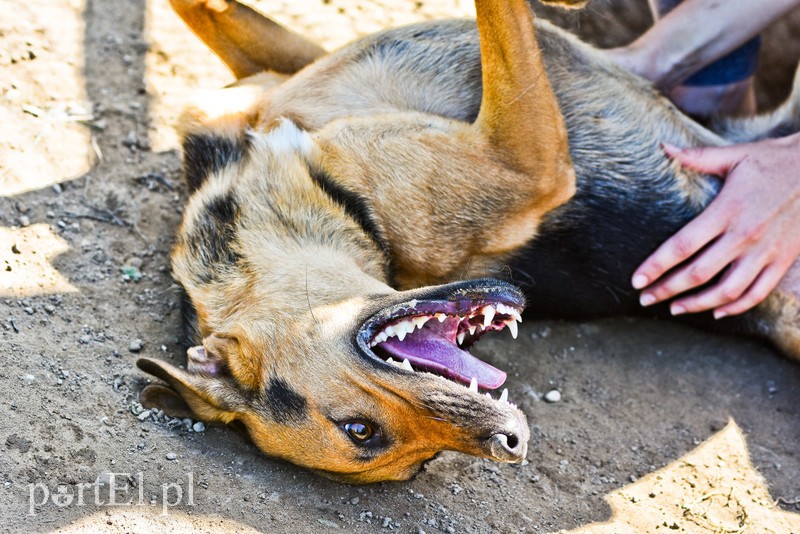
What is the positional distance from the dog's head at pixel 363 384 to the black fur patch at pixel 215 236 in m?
0.37

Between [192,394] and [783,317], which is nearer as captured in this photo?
[192,394]

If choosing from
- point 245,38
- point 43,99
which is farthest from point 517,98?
point 43,99

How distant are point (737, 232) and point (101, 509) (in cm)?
331

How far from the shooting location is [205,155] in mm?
4531

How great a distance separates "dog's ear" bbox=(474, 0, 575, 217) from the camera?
4.12 meters

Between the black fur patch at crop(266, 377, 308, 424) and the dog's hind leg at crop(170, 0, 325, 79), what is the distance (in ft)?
7.64

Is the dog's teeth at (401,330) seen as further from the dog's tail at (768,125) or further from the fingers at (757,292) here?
the dog's tail at (768,125)

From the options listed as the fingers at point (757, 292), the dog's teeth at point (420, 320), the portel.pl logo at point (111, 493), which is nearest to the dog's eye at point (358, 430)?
the dog's teeth at point (420, 320)

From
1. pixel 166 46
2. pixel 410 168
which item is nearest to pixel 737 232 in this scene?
pixel 410 168

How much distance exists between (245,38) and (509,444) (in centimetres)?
298

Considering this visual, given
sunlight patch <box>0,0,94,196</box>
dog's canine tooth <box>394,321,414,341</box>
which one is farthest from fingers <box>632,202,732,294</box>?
sunlight patch <box>0,0,94,196</box>

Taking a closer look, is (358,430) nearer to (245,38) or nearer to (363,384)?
(363,384)

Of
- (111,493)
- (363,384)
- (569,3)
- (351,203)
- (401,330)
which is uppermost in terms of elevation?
(569,3)

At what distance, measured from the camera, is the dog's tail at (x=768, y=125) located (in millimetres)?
5164
